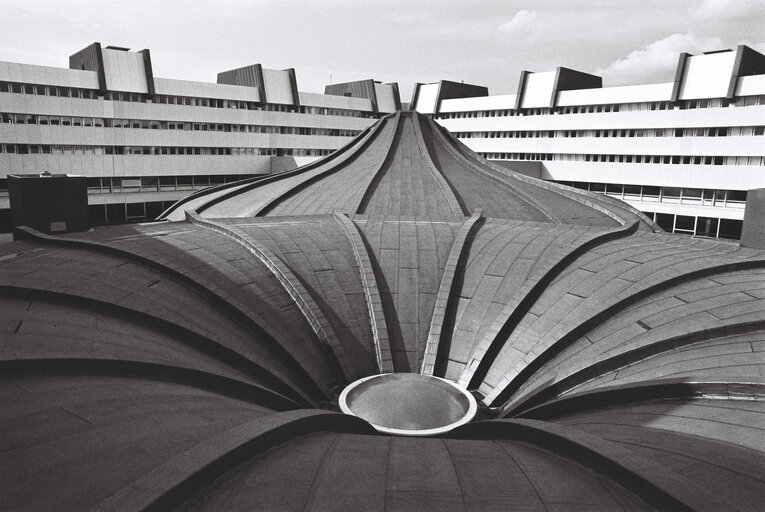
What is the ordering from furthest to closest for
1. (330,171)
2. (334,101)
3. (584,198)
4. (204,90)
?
(334,101) < (204,90) < (330,171) < (584,198)

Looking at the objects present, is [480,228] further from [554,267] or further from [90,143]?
[90,143]

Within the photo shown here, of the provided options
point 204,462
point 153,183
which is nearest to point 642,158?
point 153,183

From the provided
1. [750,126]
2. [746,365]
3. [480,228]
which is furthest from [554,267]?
[750,126]

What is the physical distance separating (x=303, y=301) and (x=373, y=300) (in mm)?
3090

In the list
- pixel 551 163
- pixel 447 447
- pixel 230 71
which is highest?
pixel 230 71

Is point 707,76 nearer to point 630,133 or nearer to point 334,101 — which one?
point 630,133

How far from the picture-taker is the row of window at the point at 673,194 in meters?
50.9

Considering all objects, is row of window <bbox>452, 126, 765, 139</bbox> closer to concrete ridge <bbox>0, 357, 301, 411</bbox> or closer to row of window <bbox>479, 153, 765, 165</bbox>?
row of window <bbox>479, 153, 765, 165</bbox>

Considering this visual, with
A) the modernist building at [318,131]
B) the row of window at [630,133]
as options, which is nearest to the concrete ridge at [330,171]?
the modernist building at [318,131]

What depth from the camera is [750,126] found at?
49.3 meters

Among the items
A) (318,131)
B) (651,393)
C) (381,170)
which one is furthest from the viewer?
(318,131)

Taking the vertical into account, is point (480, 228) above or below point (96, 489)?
above

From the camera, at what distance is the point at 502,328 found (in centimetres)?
2009

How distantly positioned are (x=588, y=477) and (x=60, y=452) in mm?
9528
